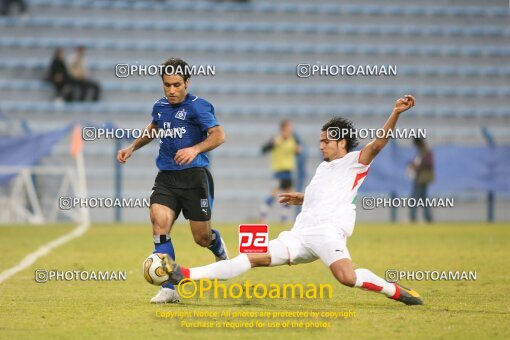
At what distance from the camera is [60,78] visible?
2303cm

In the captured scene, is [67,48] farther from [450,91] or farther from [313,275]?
[313,275]

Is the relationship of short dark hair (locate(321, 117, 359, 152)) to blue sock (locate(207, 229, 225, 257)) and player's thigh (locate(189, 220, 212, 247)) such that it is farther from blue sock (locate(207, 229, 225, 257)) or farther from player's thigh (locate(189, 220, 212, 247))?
blue sock (locate(207, 229, 225, 257))

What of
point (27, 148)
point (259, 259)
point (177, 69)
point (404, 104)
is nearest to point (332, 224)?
point (259, 259)

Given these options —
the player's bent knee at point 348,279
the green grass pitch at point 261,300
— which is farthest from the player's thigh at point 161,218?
the player's bent knee at point 348,279

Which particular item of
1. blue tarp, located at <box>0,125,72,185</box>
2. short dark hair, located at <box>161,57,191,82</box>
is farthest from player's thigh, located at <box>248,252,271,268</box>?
blue tarp, located at <box>0,125,72,185</box>

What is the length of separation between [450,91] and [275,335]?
65.3 ft

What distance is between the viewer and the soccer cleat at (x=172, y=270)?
7.55 metres

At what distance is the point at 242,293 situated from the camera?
9.18 m

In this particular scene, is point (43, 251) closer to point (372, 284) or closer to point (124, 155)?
point (124, 155)

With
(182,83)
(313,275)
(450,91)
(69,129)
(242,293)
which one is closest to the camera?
(182,83)

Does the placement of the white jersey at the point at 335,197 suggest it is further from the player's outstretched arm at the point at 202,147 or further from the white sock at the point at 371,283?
the player's outstretched arm at the point at 202,147

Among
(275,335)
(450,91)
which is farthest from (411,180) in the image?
(275,335)

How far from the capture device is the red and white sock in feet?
25.9

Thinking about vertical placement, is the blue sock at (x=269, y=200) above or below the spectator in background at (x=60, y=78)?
below
